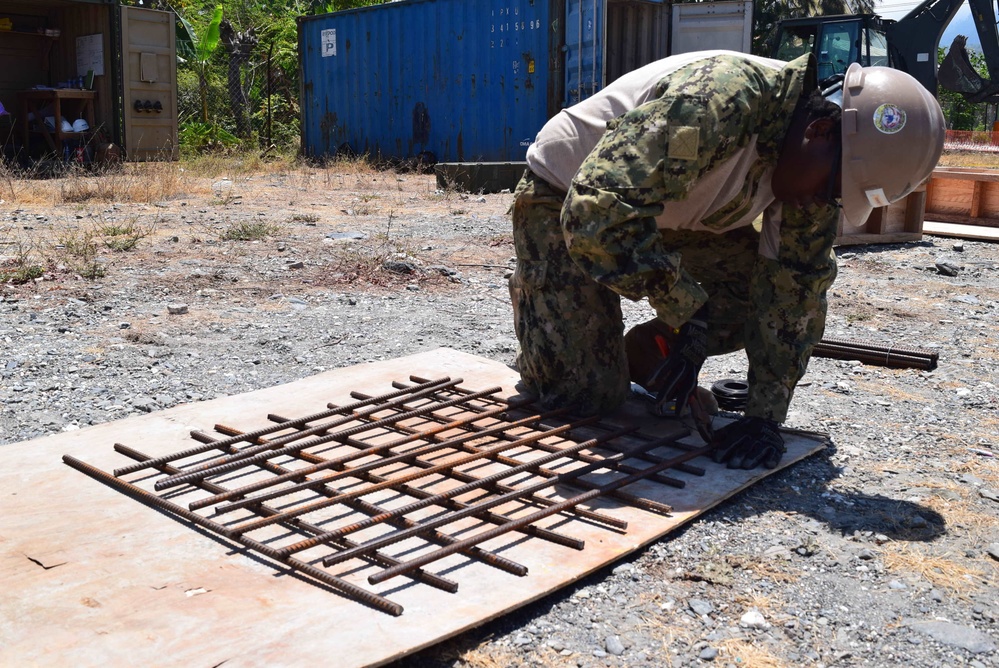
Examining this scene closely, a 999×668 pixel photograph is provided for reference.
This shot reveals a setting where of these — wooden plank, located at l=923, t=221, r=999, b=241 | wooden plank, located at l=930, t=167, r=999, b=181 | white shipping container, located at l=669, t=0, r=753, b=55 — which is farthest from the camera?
white shipping container, located at l=669, t=0, r=753, b=55

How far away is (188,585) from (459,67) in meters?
10.5

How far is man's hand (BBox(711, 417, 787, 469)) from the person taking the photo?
272cm

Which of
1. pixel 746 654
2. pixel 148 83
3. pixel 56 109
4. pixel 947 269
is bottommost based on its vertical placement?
pixel 746 654

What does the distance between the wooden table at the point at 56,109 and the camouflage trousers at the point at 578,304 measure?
9901 mm

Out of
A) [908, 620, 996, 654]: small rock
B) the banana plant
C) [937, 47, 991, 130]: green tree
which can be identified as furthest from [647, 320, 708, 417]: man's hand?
[937, 47, 991, 130]: green tree

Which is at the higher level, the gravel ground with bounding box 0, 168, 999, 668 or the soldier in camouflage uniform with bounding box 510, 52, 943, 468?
the soldier in camouflage uniform with bounding box 510, 52, 943, 468

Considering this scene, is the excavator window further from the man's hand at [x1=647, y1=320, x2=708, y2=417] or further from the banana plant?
the man's hand at [x1=647, y1=320, x2=708, y2=417]

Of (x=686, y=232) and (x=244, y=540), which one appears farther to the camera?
(x=686, y=232)

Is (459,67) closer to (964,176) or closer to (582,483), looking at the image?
(964,176)

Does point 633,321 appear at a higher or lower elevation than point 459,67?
lower

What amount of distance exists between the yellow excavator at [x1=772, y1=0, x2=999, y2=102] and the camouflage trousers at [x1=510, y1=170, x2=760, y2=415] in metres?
8.82

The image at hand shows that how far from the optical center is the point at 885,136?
7.79ft

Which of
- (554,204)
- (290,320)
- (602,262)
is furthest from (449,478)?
(290,320)

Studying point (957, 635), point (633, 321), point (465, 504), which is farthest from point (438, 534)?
point (633, 321)
